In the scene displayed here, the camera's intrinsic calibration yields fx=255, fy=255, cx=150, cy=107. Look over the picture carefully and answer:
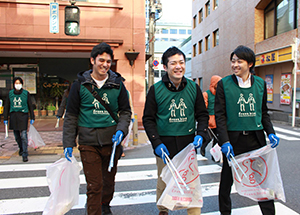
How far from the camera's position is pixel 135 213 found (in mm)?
3414

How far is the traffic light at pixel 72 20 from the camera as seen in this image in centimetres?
737

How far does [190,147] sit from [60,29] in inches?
389

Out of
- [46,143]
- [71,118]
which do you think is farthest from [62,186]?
[46,143]

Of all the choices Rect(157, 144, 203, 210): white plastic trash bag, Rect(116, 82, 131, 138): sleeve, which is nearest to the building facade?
Rect(116, 82, 131, 138): sleeve

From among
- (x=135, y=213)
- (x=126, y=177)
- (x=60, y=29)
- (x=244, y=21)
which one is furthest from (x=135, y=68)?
(x=244, y=21)

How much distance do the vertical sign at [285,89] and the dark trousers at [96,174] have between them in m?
13.2

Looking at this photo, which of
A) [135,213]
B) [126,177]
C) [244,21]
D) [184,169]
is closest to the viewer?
[184,169]

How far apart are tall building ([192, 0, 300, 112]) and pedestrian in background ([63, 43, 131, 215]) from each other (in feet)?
41.0

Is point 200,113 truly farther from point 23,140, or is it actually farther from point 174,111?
point 23,140

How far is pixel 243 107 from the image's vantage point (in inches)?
114

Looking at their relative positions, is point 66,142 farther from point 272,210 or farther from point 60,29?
point 60,29

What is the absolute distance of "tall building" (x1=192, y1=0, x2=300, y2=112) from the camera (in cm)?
1391

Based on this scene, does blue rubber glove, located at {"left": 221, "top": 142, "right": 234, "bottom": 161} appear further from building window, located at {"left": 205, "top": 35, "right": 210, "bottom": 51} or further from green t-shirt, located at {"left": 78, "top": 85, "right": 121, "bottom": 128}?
building window, located at {"left": 205, "top": 35, "right": 210, "bottom": 51}

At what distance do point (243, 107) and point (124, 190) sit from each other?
2.48 m
